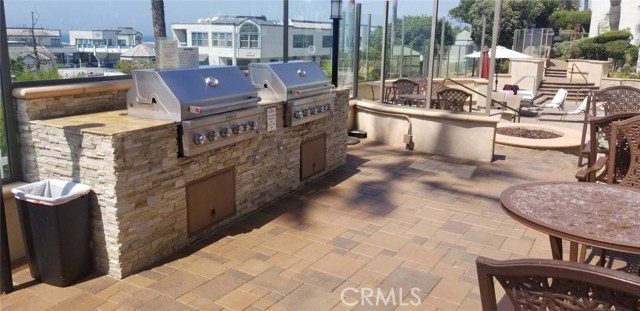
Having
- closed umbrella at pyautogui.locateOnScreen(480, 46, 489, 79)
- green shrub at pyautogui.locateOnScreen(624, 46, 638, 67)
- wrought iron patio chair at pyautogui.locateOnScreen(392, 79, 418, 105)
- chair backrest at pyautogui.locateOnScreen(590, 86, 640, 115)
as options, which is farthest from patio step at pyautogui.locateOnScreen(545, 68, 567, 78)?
chair backrest at pyautogui.locateOnScreen(590, 86, 640, 115)

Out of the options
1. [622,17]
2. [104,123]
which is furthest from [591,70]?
[104,123]

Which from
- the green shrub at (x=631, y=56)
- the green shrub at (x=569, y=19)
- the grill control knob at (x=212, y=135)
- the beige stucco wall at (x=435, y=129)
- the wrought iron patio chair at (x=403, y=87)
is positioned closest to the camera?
the grill control knob at (x=212, y=135)

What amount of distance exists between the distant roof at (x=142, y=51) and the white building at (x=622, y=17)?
29.8 m

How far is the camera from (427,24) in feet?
28.0

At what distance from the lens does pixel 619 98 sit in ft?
20.6

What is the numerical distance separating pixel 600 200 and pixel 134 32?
389 centimetres

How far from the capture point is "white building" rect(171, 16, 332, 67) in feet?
16.6

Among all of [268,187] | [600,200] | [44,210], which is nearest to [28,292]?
[44,210]

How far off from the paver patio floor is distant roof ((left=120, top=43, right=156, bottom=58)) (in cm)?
171

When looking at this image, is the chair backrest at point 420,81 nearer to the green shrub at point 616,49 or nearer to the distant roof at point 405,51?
the distant roof at point 405,51

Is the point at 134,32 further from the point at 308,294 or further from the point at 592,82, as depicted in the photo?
the point at 592,82

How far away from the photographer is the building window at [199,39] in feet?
16.6

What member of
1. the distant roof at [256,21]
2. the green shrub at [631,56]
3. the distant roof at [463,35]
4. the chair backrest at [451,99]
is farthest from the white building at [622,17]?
the distant roof at [256,21]

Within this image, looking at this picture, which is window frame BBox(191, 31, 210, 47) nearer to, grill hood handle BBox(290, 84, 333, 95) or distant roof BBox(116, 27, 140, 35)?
distant roof BBox(116, 27, 140, 35)
